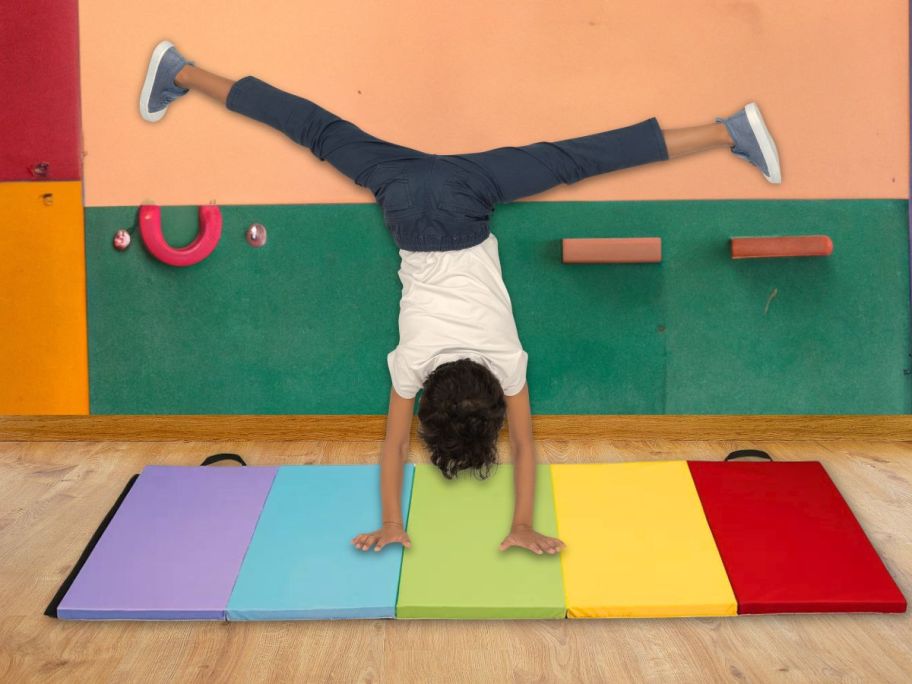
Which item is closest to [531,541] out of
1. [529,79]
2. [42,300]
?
[529,79]

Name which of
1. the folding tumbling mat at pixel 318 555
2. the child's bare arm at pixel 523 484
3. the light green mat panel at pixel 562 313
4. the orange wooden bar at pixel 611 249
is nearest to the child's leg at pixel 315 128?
the light green mat panel at pixel 562 313

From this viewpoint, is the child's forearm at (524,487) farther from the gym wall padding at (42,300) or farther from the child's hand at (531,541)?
the gym wall padding at (42,300)

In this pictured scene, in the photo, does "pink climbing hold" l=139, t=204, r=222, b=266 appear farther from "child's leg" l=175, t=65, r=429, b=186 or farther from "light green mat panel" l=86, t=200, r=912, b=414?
"child's leg" l=175, t=65, r=429, b=186

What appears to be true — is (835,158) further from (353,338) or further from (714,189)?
(353,338)

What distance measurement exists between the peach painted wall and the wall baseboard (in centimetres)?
86

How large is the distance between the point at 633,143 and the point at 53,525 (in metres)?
2.22

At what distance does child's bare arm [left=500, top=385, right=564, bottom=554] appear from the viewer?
240cm

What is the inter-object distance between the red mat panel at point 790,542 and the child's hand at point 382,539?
0.91 meters

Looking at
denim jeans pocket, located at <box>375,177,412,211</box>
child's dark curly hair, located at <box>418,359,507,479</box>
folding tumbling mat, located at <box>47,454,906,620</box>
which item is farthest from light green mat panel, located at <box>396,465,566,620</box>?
denim jeans pocket, located at <box>375,177,412,211</box>

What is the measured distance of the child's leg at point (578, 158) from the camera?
269 centimetres

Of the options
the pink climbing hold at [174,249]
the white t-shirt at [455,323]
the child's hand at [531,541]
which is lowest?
the child's hand at [531,541]

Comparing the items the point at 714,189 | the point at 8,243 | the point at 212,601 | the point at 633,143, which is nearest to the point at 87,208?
the point at 8,243

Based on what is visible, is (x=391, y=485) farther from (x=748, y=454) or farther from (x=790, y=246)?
(x=790, y=246)

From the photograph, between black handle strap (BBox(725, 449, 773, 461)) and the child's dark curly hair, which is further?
black handle strap (BBox(725, 449, 773, 461))
